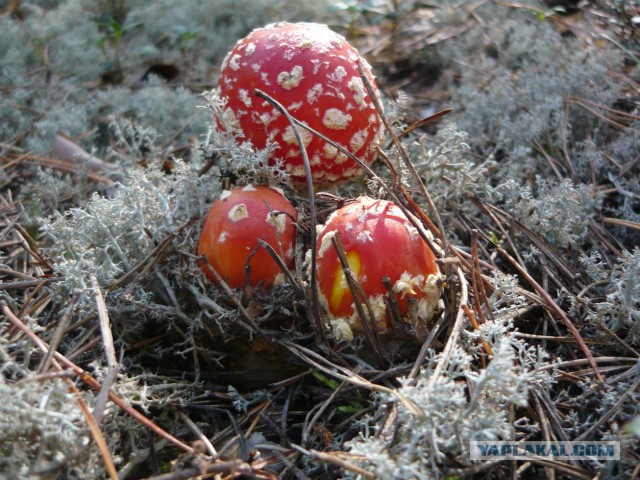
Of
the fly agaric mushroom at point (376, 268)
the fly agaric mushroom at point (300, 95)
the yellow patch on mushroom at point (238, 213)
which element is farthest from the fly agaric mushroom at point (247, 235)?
the fly agaric mushroom at point (300, 95)

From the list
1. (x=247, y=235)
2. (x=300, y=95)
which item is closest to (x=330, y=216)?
(x=247, y=235)

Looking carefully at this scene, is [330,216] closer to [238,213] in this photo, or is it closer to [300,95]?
[238,213]

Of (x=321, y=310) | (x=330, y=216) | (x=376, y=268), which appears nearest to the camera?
(x=376, y=268)

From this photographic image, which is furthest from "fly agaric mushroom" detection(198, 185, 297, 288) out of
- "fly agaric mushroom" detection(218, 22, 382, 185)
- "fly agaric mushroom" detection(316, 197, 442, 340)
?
"fly agaric mushroom" detection(218, 22, 382, 185)

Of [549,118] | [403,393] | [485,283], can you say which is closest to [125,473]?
[403,393]

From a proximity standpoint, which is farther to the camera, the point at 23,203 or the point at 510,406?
the point at 23,203

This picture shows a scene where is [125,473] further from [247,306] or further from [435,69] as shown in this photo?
[435,69]
